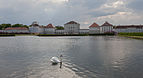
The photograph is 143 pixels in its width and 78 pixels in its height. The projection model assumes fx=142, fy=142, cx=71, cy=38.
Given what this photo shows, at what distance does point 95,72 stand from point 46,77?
3260 mm

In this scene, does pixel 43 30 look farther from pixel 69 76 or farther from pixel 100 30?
pixel 69 76

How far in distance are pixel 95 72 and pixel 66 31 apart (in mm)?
129488

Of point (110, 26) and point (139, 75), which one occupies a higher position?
point (110, 26)

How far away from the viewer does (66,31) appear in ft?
454

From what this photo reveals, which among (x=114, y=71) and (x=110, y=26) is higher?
(x=110, y=26)

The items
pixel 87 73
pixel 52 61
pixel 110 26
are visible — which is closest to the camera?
pixel 87 73

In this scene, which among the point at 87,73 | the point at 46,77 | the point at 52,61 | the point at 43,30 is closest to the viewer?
the point at 46,77

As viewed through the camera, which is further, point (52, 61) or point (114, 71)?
point (52, 61)

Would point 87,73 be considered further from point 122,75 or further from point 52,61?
point 52,61

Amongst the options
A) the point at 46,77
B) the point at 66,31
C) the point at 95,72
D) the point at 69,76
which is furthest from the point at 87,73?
the point at 66,31

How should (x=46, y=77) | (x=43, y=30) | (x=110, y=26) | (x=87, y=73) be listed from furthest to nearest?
(x=43, y=30), (x=110, y=26), (x=87, y=73), (x=46, y=77)

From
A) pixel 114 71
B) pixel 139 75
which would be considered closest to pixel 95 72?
pixel 114 71

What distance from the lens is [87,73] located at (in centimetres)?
934

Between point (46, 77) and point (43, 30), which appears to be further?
point (43, 30)
